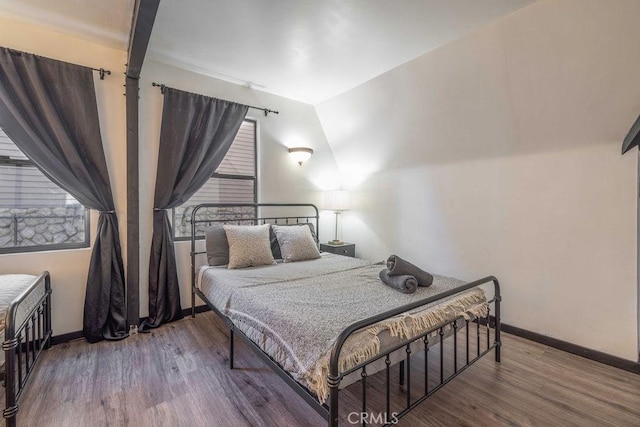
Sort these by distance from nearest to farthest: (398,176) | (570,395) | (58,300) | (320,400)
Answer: (320,400) < (570,395) < (58,300) < (398,176)

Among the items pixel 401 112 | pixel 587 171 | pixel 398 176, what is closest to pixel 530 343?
pixel 587 171

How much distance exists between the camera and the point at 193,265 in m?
3.21

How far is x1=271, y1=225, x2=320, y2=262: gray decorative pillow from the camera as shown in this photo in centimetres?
326

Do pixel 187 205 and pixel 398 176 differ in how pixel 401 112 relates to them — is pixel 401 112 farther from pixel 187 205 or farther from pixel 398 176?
pixel 187 205

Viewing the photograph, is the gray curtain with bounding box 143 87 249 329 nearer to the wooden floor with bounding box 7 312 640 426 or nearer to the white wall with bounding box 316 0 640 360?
the wooden floor with bounding box 7 312 640 426

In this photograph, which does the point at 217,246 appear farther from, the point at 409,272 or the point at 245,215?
the point at 409,272

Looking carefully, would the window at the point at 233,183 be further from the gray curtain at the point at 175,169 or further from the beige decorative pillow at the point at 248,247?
the beige decorative pillow at the point at 248,247

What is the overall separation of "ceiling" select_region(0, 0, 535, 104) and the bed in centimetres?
205

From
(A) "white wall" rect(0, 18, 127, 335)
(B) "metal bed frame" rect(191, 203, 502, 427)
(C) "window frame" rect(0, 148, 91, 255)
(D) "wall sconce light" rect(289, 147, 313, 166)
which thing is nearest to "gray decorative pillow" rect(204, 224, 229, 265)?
(B) "metal bed frame" rect(191, 203, 502, 427)

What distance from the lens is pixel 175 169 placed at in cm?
308

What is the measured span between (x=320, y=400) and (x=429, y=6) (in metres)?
2.52

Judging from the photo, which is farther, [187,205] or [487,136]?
[187,205]

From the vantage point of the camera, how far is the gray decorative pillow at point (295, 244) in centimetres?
326

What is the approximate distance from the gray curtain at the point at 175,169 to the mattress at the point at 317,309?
51 centimetres
